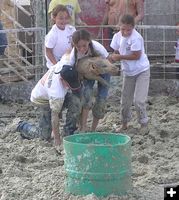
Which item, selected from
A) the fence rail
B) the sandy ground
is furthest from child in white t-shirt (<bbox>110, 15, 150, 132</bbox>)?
the fence rail

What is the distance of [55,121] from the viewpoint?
7.72 metres

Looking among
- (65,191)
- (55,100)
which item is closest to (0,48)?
(55,100)

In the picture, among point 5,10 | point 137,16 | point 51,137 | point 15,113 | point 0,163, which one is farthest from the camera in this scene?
point 5,10

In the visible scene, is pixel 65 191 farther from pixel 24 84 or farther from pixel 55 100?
pixel 24 84

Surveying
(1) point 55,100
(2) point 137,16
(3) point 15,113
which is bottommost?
(3) point 15,113

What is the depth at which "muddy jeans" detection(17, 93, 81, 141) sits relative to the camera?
797 cm

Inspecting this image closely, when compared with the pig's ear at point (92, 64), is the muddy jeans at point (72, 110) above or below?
below

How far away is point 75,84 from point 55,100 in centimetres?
34

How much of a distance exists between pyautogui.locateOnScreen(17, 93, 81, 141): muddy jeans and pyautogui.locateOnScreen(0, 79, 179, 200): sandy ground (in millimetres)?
121

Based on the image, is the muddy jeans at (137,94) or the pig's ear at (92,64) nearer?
the pig's ear at (92,64)

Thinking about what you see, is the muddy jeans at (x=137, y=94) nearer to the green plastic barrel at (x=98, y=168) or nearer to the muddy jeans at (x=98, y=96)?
the muddy jeans at (x=98, y=96)

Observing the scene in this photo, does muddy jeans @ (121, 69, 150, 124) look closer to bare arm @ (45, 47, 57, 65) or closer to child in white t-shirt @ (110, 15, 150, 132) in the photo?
child in white t-shirt @ (110, 15, 150, 132)

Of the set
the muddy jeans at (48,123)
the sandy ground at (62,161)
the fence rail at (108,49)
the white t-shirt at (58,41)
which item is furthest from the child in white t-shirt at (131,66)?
the fence rail at (108,49)

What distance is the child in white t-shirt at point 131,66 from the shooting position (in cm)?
852
